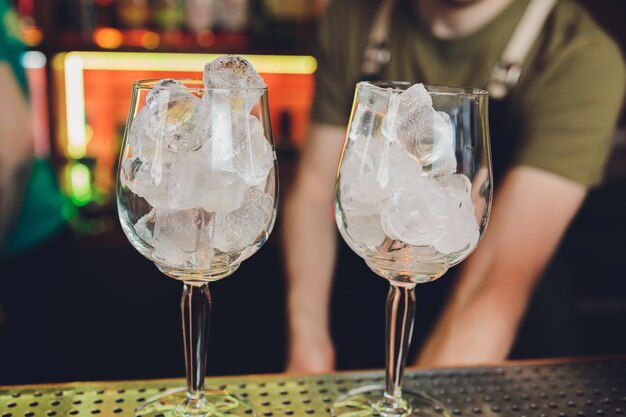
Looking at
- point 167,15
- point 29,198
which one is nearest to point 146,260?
point 29,198

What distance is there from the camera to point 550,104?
1.35 metres

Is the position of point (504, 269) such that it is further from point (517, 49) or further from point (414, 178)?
point (414, 178)

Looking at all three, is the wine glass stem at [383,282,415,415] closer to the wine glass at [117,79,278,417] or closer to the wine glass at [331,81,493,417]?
the wine glass at [331,81,493,417]

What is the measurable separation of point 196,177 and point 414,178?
0.70 ft

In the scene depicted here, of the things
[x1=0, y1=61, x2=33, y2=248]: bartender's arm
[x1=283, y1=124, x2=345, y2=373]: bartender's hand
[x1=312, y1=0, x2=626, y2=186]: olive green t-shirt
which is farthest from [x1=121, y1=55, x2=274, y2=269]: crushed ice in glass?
[x1=0, y1=61, x2=33, y2=248]: bartender's arm

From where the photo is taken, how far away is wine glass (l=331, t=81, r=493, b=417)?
642mm

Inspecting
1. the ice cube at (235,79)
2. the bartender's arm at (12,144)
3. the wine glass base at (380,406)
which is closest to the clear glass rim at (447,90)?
the ice cube at (235,79)

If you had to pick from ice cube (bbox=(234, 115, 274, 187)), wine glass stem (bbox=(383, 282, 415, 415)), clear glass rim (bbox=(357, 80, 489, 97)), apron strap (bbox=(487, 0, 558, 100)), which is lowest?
wine glass stem (bbox=(383, 282, 415, 415))

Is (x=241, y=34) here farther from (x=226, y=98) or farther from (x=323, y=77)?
(x=226, y=98)

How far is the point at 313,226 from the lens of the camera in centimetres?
162

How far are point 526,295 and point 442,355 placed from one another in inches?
8.6

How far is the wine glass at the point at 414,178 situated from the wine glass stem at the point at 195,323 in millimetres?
167

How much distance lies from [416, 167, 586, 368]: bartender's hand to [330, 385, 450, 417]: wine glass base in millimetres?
373

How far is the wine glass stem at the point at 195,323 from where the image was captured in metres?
0.68
